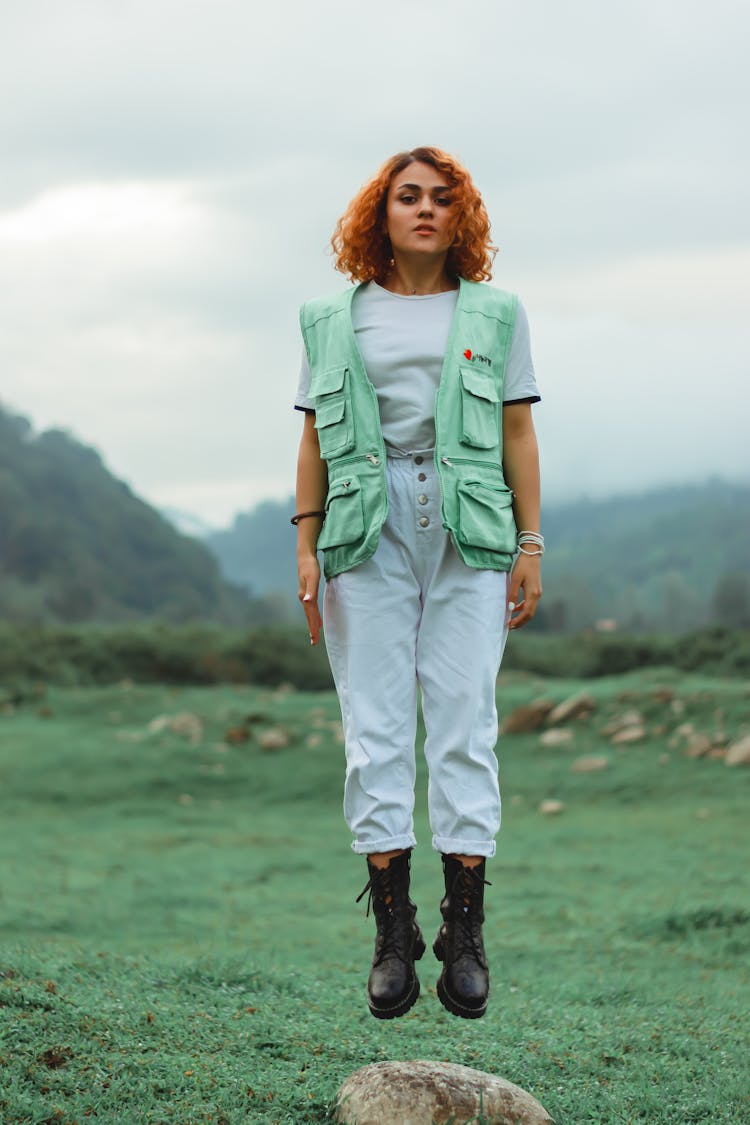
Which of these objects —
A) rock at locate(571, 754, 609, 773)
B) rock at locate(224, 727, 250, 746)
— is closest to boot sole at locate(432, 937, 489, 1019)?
rock at locate(571, 754, 609, 773)

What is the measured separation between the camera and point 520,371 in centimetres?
410

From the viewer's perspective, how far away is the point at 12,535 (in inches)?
1241

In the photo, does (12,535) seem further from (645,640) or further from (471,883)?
(471,883)

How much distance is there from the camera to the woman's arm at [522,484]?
4.04 metres

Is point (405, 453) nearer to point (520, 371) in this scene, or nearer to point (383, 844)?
point (520, 371)

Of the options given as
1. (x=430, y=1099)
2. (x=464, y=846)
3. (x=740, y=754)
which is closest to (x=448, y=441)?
(x=464, y=846)

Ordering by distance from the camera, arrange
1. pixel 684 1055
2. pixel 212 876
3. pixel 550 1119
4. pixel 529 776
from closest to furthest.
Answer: pixel 550 1119
pixel 684 1055
pixel 212 876
pixel 529 776

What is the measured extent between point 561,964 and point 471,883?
10.9 feet

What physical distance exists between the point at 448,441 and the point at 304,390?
1.81ft

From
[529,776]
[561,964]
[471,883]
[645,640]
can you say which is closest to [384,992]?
[471,883]

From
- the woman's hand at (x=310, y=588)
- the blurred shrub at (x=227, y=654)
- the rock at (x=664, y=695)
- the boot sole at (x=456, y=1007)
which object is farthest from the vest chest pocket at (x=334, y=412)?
the blurred shrub at (x=227, y=654)

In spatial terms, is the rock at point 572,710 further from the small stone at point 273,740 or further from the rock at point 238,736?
the rock at point 238,736

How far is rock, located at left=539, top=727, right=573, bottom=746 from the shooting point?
12.5m

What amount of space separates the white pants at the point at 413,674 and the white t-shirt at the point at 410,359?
108 millimetres
